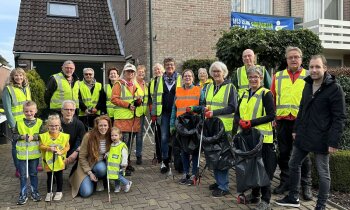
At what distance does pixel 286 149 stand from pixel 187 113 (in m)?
1.56

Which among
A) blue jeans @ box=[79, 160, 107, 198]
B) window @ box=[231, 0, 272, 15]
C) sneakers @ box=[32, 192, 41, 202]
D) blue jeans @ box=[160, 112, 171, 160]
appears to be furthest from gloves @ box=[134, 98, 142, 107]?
window @ box=[231, 0, 272, 15]

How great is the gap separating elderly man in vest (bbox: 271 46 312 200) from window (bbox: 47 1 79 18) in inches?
442

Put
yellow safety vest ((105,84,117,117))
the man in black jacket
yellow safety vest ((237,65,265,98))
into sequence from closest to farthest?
the man in black jacket < yellow safety vest ((237,65,265,98)) < yellow safety vest ((105,84,117,117))

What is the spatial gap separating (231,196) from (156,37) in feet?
23.8

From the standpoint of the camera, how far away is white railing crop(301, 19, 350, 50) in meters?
12.7

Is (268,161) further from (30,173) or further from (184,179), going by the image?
(30,173)

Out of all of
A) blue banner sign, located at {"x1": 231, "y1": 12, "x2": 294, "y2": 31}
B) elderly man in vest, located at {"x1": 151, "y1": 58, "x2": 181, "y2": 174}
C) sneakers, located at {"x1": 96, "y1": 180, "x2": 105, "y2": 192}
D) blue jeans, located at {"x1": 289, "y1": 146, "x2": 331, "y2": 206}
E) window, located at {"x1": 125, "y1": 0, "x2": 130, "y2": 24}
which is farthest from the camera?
window, located at {"x1": 125, "y1": 0, "x2": 130, "y2": 24}

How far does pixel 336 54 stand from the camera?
Result: 47.6 feet

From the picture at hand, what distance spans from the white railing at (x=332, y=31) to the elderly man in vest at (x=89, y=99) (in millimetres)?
9511

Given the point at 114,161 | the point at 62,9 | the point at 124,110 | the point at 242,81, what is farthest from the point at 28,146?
the point at 62,9

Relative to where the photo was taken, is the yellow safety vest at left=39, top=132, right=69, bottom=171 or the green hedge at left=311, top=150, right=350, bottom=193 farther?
the green hedge at left=311, top=150, right=350, bottom=193

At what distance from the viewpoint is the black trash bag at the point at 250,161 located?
13.5 feet

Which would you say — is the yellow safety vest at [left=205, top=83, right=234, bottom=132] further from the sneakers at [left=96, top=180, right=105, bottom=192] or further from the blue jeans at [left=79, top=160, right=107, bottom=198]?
the sneakers at [left=96, top=180, right=105, bottom=192]

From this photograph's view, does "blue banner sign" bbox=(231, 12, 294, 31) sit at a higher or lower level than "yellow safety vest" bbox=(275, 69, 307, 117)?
higher
